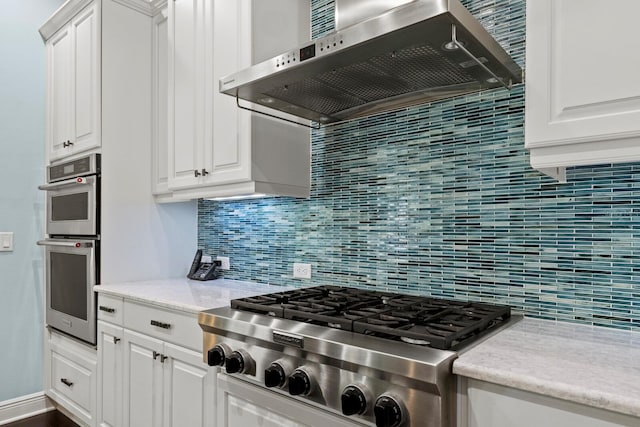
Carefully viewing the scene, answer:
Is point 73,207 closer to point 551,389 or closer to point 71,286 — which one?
point 71,286

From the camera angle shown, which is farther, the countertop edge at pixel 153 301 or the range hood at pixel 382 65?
the countertop edge at pixel 153 301

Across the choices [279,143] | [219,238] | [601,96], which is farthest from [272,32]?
[601,96]

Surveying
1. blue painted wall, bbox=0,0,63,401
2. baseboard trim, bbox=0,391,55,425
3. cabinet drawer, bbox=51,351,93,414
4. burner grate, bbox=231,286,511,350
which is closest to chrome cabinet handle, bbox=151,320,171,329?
burner grate, bbox=231,286,511,350

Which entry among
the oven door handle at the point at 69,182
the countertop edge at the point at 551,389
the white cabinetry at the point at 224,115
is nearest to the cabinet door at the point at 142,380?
the white cabinetry at the point at 224,115

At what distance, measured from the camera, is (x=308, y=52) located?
144cm

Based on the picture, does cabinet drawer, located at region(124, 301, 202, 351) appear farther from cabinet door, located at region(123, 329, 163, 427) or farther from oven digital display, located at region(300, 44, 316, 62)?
oven digital display, located at region(300, 44, 316, 62)

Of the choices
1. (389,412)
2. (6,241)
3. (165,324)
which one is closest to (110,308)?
(165,324)

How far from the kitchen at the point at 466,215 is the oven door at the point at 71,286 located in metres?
1.06

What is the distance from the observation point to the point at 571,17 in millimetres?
1115

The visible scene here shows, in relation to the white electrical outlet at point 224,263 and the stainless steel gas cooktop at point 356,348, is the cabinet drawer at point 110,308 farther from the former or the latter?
the stainless steel gas cooktop at point 356,348

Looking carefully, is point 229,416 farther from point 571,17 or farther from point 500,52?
point 571,17

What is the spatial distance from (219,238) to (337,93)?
133cm

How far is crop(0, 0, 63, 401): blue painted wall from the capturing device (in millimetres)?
2910

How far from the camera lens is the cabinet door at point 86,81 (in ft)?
8.16
